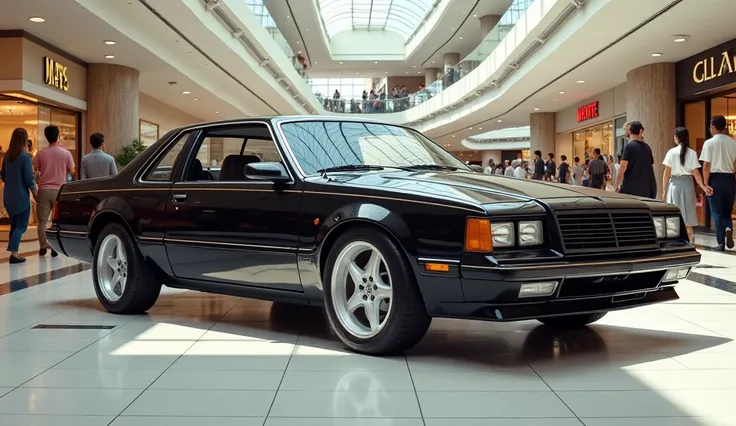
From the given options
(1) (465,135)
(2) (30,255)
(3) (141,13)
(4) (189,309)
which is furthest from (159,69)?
(1) (465,135)

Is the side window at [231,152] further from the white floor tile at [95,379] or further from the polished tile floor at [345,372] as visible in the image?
the white floor tile at [95,379]

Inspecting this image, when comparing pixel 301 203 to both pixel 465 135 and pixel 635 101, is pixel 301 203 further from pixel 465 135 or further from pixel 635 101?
pixel 465 135

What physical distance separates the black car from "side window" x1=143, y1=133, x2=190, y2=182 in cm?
1

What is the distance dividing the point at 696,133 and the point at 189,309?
45.9ft

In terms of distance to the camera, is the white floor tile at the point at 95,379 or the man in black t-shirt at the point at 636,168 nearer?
the white floor tile at the point at 95,379

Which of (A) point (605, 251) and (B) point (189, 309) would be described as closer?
(A) point (605, 251)

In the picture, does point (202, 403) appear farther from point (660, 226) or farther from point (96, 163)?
point (96, 163)

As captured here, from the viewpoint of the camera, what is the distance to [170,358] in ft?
14.6

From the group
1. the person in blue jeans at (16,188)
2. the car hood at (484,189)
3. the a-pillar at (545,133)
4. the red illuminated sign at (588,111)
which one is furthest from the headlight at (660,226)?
the a-pillar at (545,133)

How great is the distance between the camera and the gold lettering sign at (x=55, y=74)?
15352 millimetres

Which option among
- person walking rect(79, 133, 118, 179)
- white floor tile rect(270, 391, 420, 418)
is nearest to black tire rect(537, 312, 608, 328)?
A: white floor tile rect(270, 391, 420, 418)

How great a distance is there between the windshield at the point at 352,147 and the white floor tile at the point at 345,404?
171 centimetres

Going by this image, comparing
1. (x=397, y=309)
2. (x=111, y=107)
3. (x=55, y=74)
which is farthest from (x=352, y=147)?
(x=111, y=107)

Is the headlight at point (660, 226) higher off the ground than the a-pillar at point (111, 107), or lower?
lower
